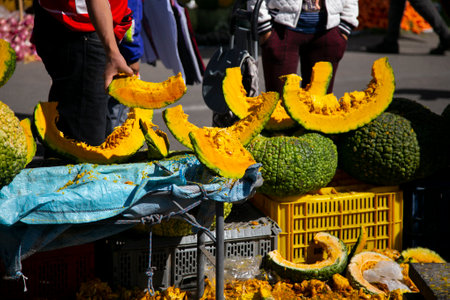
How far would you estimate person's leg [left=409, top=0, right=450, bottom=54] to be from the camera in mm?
7445

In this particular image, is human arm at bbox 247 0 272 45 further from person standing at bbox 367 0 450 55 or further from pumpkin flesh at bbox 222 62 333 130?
person standing at bbox 367 0 450 55

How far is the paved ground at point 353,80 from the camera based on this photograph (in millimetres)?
6309

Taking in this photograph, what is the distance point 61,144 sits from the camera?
8.96 ft

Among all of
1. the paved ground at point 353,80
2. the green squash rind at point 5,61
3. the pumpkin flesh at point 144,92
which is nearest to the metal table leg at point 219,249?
the pumpkin flesh at point 144,92

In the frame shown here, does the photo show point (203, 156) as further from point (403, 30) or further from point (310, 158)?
point (403, 30)

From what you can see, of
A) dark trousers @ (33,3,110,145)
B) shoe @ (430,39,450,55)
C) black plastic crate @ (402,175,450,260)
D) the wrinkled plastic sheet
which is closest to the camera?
the wrinkled plastic sheet

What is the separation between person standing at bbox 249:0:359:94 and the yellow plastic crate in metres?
0.97

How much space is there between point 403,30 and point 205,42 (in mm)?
4179

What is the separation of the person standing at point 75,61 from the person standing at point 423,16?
555 cm

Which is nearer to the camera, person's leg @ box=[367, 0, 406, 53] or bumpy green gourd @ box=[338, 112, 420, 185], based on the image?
bumpy green gourd @ box=[338, 112, 420, 185]

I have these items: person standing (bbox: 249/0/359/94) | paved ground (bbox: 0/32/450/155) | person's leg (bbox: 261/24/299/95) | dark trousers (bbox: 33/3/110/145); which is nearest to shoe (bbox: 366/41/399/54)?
paved ground (bbox: 0/32/450/155)

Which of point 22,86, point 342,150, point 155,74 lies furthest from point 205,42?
point 342,150

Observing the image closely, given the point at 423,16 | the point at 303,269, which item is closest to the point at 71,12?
the point at 303,269

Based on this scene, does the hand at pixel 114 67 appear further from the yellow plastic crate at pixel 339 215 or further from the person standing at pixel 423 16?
the person standing at pixel 423 16
